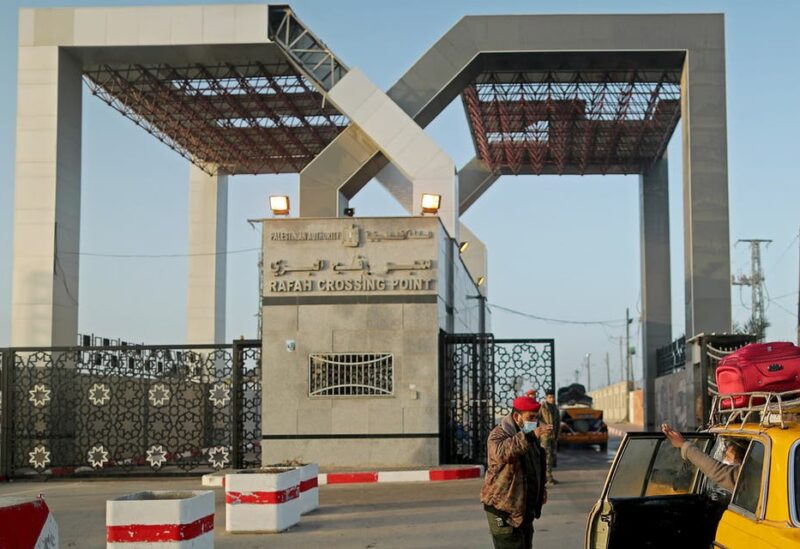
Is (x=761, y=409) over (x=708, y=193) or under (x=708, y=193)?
under

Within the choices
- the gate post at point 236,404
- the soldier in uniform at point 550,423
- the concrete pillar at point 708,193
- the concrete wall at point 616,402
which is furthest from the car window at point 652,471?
the concrete wall at point 616,402

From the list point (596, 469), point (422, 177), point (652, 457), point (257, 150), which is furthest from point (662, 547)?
point (257, 150)

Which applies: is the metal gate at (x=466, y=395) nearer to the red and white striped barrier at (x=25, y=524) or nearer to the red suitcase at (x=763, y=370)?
the red suitcase at (x=763, y=370)

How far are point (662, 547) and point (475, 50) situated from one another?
21460 millimetres

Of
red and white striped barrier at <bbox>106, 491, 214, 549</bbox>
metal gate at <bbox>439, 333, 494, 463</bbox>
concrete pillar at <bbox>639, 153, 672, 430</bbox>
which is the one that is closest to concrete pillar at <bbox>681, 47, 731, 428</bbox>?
metal gate at <bbox>439, 333, 494, 463</bbox>

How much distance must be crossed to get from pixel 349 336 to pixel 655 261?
22715 millimetres

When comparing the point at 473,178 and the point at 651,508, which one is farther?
the point at 473,178

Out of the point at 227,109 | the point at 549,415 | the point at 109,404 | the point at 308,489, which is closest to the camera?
the point at 308,489

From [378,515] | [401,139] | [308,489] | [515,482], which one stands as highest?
[401,139]

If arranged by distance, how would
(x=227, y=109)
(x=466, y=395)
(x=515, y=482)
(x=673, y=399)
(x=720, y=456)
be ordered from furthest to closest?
(x=227, y=109), (x=673, y=399), (x=466, y=395), (x=515, y=482), (x=720, y=456)

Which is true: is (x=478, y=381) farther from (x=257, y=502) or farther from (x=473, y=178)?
(x=473, y=178)

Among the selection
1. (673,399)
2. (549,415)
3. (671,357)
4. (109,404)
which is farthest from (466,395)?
(671,357)

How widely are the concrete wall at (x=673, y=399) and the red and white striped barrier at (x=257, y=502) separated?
17.6 metres

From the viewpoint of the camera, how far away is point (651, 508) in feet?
24.3
